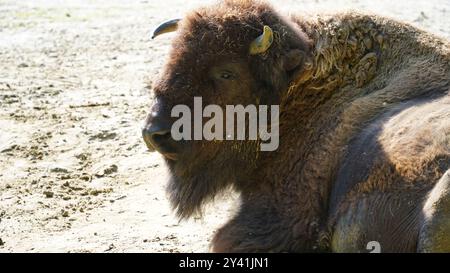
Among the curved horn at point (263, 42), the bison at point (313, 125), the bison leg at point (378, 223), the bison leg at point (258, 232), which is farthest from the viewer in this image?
the curved horn at point (263, 42)

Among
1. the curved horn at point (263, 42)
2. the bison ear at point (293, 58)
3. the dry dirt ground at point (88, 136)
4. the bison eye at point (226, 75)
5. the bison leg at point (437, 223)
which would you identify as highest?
the curved horn at point (263, 42)

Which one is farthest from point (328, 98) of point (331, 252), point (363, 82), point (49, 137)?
point (49, 137)

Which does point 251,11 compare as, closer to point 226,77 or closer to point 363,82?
point 226,77

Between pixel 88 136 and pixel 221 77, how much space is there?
2.77m

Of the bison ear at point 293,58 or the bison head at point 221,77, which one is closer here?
the bison head at point 221,77

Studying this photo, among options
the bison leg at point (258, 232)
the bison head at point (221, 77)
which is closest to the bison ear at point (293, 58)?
the bison head at point (221, 77)

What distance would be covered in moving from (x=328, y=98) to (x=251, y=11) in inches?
29.6

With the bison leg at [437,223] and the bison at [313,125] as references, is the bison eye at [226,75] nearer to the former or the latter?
the bison at [313,125]

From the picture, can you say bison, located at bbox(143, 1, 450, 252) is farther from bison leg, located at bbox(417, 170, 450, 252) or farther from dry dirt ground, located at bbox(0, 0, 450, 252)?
dry dirt ground, located at bbox(0, 0, 450, 252)

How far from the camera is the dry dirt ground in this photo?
5.58 metres

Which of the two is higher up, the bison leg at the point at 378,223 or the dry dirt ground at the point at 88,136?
the bison leg at the point at 378,223

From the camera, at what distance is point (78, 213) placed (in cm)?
595

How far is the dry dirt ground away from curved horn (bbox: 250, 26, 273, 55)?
0.69 m

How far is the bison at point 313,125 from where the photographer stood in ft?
14.9
